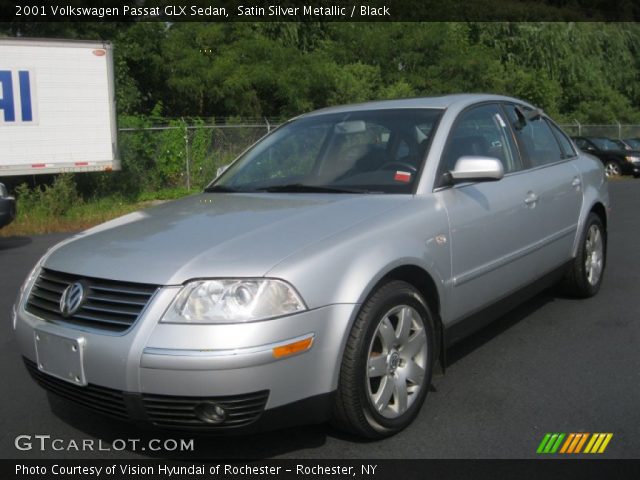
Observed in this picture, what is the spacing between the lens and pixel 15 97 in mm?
12953

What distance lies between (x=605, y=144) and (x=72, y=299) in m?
23.3

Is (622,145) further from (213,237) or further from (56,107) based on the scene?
(213,237)

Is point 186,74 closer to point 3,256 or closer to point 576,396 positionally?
point 3,256

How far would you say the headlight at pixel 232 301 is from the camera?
277 cm

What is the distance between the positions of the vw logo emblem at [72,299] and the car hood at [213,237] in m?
0.07

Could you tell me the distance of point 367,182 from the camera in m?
3.91

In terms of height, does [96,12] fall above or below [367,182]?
above

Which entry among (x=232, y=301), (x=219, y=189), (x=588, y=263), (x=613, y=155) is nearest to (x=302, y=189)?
(x=219, y=189)

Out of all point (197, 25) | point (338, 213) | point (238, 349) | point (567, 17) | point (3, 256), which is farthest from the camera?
point (567, 17)

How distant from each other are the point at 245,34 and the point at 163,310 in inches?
833

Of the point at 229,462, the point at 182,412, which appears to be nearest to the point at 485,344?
the point at 229,462

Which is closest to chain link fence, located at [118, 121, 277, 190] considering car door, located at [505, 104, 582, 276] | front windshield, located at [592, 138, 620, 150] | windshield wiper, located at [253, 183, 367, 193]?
front windshield, located at [592, 138, 620, 150]

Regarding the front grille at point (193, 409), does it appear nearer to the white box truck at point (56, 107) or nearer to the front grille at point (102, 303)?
the front grille at point (102, 303)

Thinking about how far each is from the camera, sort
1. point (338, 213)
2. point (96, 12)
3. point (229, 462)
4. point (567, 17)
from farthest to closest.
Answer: point (567, 17)
point (96, 12)
point (338, 213)
point (229, 462)
